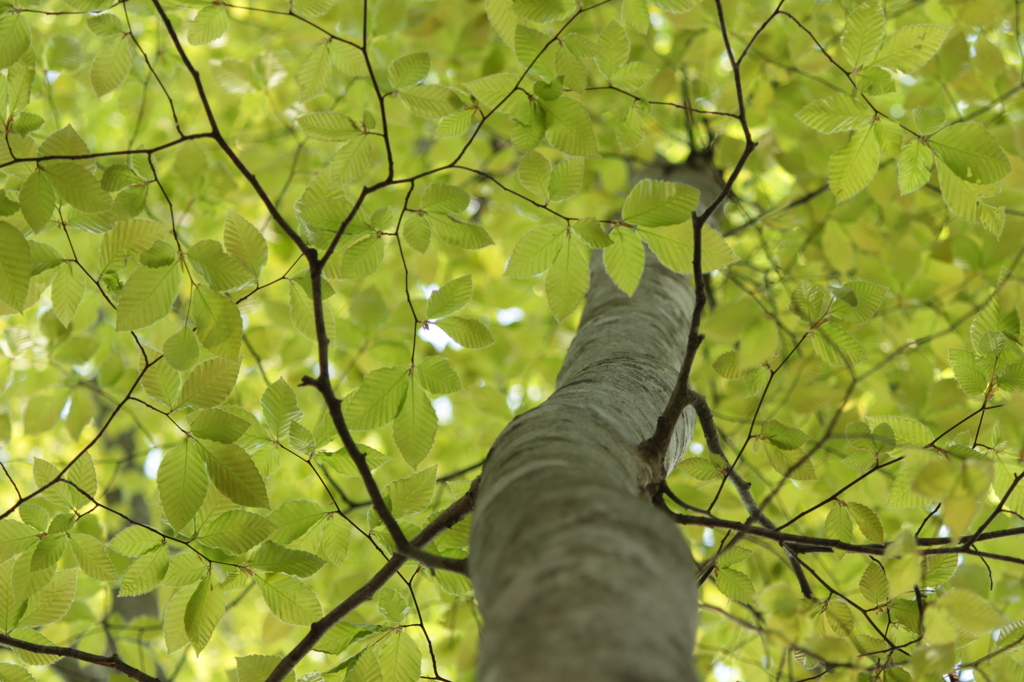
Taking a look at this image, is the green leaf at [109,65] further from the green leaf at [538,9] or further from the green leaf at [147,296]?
the green leaf at [538,9]

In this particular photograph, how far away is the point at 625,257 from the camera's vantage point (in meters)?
1.09

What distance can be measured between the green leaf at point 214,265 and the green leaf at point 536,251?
1.50 feet

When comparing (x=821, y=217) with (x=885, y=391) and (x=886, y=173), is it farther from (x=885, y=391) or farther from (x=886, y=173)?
(x=885, y=391)

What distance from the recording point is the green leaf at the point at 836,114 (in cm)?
115

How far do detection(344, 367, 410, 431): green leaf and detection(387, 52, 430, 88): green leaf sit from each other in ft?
1.90

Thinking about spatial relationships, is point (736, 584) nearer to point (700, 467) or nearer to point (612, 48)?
point (700, 467)

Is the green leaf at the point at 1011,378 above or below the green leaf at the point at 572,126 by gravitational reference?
below

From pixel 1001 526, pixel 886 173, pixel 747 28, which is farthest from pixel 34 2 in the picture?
pixel 1001 526

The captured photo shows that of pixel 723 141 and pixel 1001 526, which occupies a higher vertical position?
pixel 723 141

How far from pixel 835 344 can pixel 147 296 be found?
1.13m

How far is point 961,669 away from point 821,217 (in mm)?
1675

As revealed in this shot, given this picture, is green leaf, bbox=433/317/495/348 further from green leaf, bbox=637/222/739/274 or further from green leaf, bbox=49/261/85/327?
green leaf, bbox=49/261/85/327

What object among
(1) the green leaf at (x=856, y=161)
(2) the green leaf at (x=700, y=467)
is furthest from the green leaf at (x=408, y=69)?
(2) the green leaf at (x=700, y=467)

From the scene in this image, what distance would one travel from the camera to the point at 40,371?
2.51 metres
